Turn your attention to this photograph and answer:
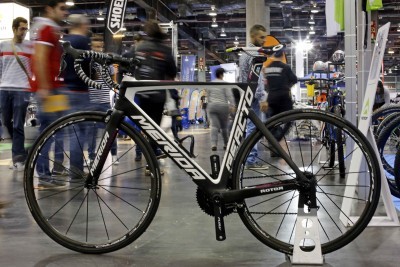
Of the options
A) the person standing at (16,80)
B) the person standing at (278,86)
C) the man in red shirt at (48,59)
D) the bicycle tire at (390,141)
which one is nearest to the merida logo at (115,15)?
the person standing at (16,80)

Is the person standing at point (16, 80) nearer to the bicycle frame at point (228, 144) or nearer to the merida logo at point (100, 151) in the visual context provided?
the merida logo at point (100, 151)

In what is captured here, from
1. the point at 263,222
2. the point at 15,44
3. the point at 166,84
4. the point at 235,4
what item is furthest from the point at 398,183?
the point at 235,4

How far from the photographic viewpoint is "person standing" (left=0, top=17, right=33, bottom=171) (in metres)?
6.00

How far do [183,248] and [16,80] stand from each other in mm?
4033

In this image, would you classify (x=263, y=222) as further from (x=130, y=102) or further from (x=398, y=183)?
(x=130, y=102)

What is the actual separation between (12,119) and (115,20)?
17.8 feet

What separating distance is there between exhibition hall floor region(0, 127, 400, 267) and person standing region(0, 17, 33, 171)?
271cm

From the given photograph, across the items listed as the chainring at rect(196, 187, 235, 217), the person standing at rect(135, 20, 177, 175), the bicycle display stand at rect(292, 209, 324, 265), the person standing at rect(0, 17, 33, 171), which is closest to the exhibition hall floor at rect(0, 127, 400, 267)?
the bicycle display stand at rect(292, 209, 324, 265)

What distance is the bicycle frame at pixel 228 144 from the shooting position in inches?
98.2

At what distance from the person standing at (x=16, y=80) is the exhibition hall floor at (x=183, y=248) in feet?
8.91

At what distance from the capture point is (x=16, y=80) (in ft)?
19.8

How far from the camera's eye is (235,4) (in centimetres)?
1912

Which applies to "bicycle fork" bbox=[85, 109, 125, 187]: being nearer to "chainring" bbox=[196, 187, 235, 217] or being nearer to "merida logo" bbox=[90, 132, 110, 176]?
"merida logo" bbox=[90, 132, 110, 176]

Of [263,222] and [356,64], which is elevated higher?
[356,64]
